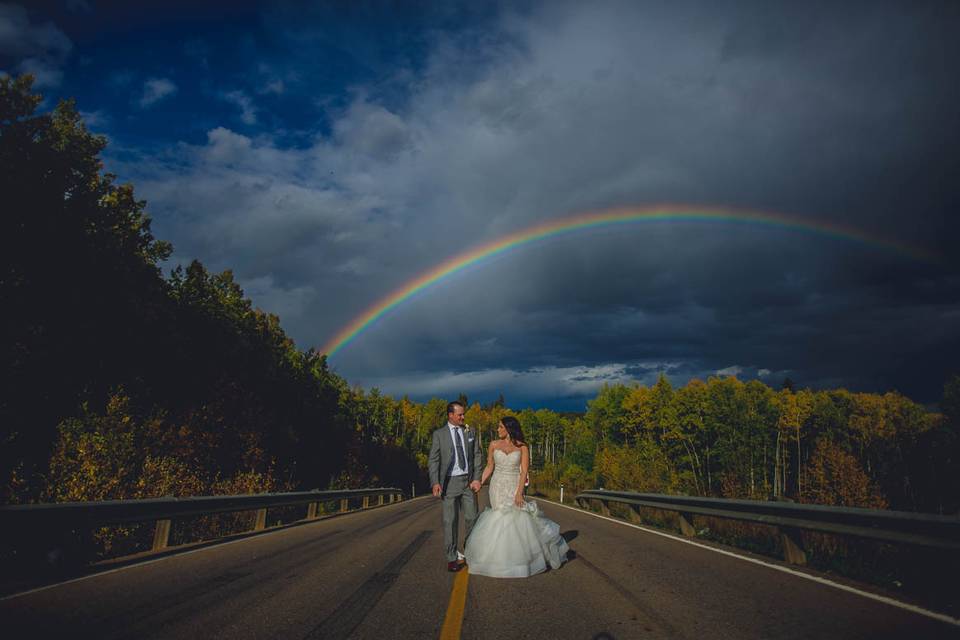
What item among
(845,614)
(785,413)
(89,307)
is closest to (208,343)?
(89,307)

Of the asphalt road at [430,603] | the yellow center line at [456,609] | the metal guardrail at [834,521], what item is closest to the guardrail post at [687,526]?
the metal guardrail at [834,521]

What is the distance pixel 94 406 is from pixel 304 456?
19843mm

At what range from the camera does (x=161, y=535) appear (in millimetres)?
8469

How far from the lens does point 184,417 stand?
18.2 m

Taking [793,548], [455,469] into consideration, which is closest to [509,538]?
[455,469]

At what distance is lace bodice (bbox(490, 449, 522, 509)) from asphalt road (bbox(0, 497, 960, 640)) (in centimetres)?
108

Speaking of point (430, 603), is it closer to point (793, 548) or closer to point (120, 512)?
point (120, 512)

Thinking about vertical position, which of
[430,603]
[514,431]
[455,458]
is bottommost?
[430,603]

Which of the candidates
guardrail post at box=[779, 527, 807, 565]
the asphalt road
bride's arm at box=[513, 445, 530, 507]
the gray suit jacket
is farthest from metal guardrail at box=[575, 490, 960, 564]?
the gray suit jacket

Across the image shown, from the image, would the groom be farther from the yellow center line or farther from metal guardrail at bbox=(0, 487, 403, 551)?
metal guardrail at bbox=(0, 487, 403, 551)

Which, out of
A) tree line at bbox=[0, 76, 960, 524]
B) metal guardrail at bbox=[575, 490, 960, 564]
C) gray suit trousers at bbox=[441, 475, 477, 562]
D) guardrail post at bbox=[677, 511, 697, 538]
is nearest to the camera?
metal guardrail at bbox=[575, 490, 960, 564]

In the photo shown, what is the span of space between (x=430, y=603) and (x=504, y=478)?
8.00 ft

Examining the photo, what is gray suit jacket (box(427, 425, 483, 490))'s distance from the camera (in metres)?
7.12

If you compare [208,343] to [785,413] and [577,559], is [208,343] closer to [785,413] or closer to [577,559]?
[577,559]
